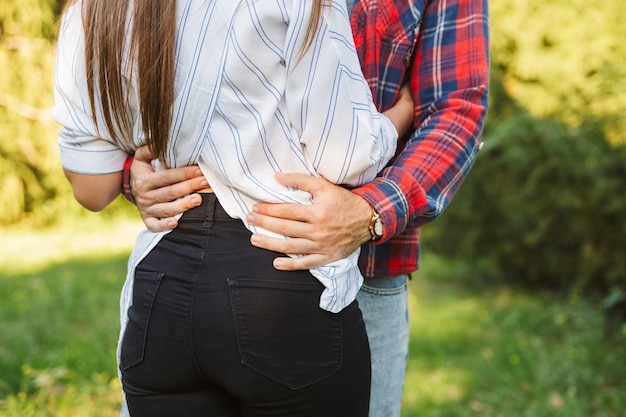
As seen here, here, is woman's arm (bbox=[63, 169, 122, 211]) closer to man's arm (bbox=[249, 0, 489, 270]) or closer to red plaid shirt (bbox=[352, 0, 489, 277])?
man's arm (bbox=[249, 0, 489, 270])

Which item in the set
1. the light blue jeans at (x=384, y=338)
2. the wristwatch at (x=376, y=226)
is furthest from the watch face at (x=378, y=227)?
the light blue jeans at (x=384, y=338)

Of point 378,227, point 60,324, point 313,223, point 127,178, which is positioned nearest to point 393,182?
point 378,227

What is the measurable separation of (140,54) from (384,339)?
33.2 inches

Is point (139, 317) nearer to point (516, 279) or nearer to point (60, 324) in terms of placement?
point (60, 324)

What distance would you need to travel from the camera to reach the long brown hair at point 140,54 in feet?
3.84

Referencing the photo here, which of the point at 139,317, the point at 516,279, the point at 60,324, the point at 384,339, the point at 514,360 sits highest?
the point at 139,317

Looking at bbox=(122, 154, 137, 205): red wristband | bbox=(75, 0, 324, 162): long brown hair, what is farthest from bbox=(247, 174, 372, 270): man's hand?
bbox=(122, 154, 137, 205): red wristband

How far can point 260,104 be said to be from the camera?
1.22 metres

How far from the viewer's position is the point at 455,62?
153 centimetres

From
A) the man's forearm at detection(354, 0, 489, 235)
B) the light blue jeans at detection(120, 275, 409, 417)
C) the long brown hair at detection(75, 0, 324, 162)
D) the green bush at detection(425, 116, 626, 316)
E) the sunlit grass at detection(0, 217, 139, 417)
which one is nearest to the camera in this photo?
the long brown hair at detection(75, 0, 324, 162)

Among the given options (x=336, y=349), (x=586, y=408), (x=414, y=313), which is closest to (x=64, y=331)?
(x=414, y=313)

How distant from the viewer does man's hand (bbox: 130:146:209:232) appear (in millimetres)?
1285

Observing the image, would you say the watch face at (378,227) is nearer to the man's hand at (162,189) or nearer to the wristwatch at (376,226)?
the wristwatch at (376,226)

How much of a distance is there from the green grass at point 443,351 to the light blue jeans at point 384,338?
2054 mm
